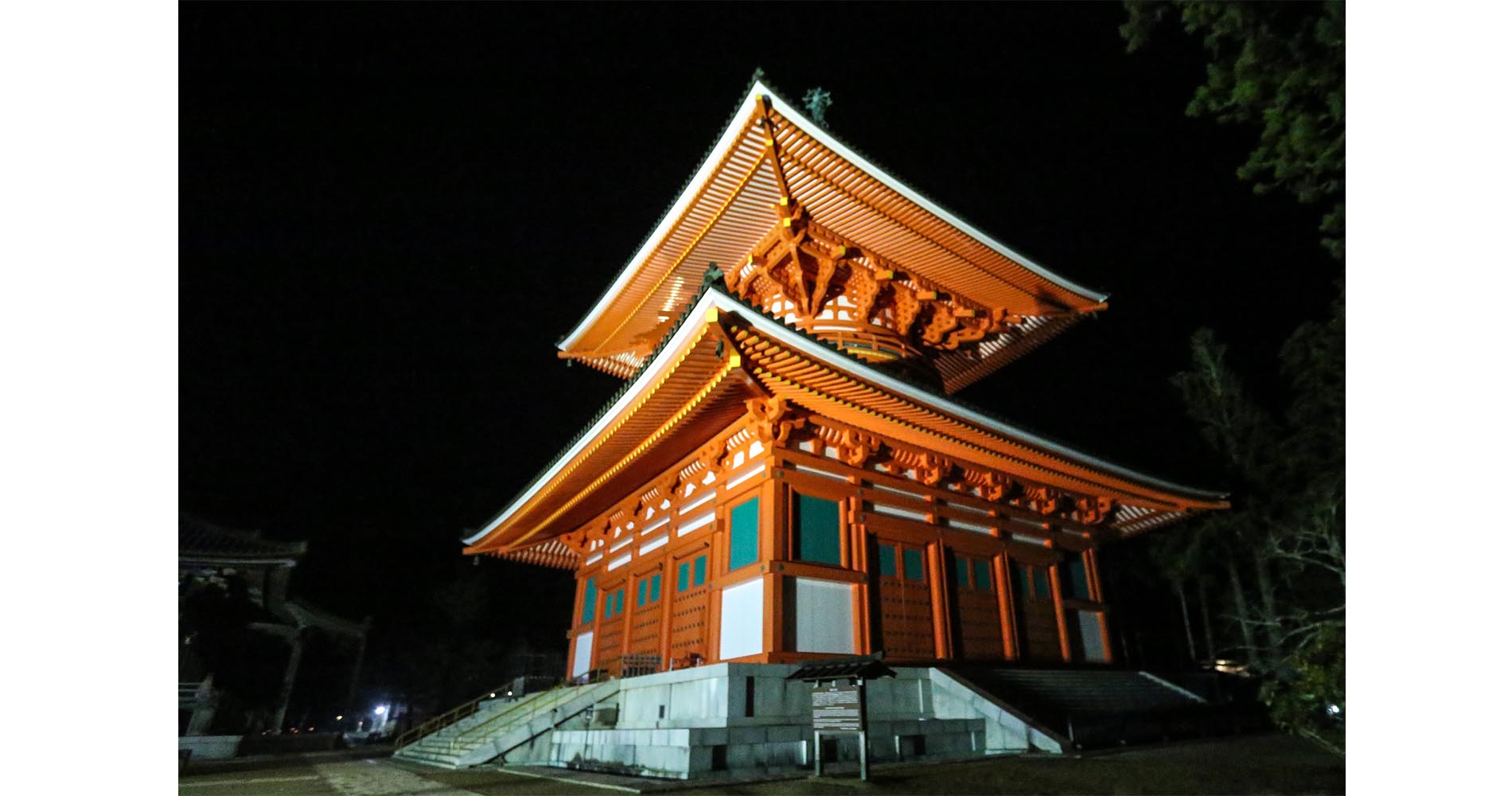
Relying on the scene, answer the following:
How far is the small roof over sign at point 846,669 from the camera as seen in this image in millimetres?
7066

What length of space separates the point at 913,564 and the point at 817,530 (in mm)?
1900

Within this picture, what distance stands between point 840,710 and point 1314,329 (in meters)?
20.6

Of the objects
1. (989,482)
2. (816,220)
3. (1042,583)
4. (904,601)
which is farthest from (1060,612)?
(816,220)

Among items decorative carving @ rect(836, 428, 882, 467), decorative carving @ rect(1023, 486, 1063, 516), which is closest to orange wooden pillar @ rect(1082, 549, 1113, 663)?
decorative carving @ rect(1023, 486, 1063, 516)

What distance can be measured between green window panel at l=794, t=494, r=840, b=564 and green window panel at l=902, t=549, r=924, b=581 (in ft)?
4.30

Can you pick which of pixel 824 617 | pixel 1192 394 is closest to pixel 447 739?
pixel 824 617

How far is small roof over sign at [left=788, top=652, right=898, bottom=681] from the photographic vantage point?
7.07 meters

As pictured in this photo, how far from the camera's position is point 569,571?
40875 mm

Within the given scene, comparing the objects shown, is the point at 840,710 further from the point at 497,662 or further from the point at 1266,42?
the point at 497,662

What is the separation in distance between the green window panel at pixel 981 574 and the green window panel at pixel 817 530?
297 cm

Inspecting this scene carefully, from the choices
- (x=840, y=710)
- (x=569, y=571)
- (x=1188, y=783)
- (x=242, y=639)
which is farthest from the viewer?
(x=569, y=571)

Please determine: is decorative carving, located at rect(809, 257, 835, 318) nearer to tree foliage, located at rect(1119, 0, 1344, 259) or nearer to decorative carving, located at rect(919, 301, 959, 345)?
decorative carving, located at rect(919, 301, 959, 345)

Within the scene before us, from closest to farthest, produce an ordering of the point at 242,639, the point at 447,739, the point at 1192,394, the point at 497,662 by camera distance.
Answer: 1. the point at 447,739
2. the point at 242,639
3. the point at 1192,394
4. the point at 497,662

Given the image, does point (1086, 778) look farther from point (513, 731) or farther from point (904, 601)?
point (513, 731)
